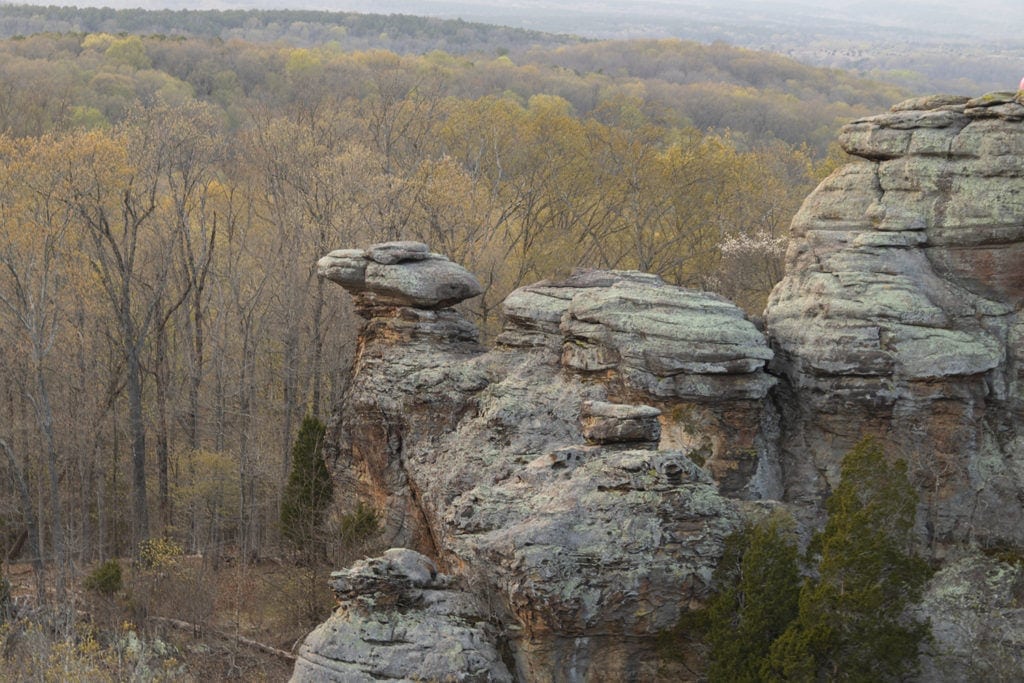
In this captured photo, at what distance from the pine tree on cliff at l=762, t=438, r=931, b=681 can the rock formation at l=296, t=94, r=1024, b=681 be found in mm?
1499

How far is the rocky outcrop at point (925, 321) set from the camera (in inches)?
930

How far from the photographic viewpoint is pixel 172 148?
42.8 metres

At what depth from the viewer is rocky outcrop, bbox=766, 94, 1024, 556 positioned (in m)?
23.6

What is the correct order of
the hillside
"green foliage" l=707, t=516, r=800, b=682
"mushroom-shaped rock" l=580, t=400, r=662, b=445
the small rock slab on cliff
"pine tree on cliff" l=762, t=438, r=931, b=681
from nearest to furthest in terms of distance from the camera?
"pine tree on cliff" l=762, t=438, r=931, b=681 < "green foliage" l=707, t=516, r=800, b=682 < "mushroom-shaped rock" l=580, t=400, r=662, b=445 < the small rock slab on cliff < the hillside

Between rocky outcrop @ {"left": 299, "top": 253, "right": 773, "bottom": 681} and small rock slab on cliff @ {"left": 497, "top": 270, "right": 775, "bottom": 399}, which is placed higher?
small rock slab on cliff @ {"left": 497, "top": 270, "right": 775, "bottom": 399}

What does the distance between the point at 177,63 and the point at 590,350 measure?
80.9 meters

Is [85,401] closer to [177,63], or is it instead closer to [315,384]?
[315,384]

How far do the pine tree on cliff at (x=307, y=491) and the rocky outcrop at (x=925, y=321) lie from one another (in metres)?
12.2

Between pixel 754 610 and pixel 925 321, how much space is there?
25.8 feet

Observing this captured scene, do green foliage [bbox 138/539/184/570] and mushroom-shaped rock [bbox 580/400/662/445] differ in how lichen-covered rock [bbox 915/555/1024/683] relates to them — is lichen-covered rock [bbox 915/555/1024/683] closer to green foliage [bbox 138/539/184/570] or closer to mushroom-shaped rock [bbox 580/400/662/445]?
mushroom-shaped rock [bbox 580/400/662/445]

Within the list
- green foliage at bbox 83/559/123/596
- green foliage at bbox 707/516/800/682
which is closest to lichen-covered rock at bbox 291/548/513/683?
green foliage at bbox 707/516/800/682

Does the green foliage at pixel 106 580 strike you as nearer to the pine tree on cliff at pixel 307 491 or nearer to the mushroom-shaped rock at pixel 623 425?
the pine tree on cliff at pixel 307 491

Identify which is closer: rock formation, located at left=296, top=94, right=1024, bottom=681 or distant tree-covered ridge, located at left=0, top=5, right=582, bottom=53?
rock formation, located at left=296, top=94, right=1024, bottom=681

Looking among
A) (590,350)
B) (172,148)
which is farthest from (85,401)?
(590,350)
